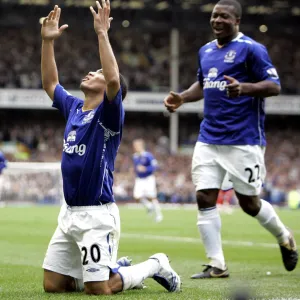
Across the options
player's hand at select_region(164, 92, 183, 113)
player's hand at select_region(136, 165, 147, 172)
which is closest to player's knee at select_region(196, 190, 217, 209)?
player's hand at select_region(164, 92, 183, 113)

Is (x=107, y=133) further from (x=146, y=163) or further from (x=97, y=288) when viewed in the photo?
(x=146, y=163)

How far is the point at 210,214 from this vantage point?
7.80m

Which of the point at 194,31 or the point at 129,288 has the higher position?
the point at 194,31

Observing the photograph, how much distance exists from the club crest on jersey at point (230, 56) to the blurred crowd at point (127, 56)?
35.4 metres

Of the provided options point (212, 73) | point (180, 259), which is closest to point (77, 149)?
point (212, 73)

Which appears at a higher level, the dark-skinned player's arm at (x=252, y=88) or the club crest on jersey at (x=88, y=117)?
the dark-skinned player's arm at (x=252, y=88)

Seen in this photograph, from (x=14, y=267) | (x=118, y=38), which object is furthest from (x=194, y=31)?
(x=14, y=267)

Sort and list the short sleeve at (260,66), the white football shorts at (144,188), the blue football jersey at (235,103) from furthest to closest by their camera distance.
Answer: the white football shorts at (144,188) → the blue football jersey at (235,103) → the short sleeve at (260,66)

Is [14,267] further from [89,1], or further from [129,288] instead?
[89,1]

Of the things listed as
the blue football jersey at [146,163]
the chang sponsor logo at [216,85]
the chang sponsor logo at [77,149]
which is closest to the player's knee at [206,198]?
the chang sponsor logo at [216,85]

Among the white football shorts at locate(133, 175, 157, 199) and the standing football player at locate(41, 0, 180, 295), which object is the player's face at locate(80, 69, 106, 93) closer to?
the standing football player at locate(41, 0, 180, 295)

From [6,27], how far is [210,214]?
37.9 metres

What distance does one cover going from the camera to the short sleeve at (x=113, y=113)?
5977 millimetres

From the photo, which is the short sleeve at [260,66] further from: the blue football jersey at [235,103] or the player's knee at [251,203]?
the player's knee at [251,203]
